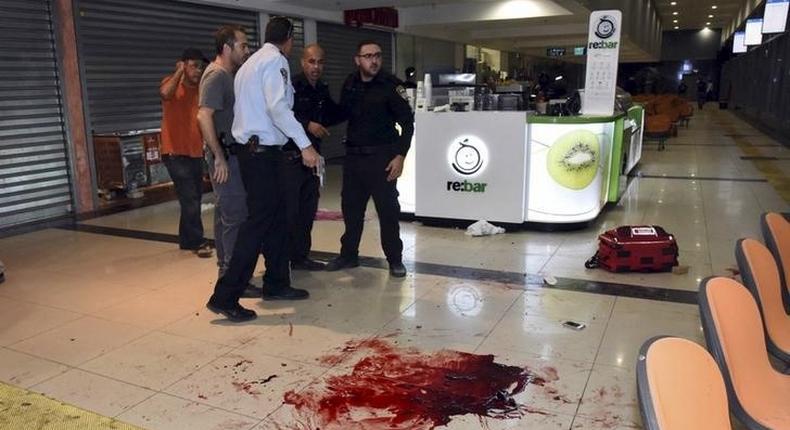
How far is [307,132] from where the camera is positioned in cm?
401

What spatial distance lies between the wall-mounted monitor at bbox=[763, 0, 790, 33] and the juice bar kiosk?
31.1 ft

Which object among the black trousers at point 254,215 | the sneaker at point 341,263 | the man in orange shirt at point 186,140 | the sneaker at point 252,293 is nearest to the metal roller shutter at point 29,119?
A: the man in orange shirt at point 186,140

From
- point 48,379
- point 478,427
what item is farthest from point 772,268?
point 48,379

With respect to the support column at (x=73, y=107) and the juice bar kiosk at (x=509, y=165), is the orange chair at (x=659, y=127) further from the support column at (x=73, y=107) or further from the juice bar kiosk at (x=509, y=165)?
the support column at (x=73, y=107)

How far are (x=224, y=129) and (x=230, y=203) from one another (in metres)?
0.43

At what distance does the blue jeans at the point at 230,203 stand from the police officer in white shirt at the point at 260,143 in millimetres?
196

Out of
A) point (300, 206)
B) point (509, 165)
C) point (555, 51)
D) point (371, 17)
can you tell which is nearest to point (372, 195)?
point (300, 206)

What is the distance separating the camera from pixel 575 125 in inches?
205

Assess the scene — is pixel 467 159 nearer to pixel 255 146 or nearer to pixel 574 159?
pixel 574 159

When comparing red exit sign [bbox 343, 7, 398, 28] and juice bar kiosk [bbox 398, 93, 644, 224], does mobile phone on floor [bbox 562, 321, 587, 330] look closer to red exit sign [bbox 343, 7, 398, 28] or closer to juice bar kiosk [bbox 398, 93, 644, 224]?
juice bar kiosk [bbox 398, 93, 644, 224]

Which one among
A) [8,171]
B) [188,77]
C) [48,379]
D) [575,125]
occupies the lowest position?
[48,379]

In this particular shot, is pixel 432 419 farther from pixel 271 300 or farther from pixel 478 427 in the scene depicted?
pixel 271 300

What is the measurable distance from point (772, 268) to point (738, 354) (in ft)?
2.06

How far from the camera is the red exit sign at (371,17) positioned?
34.2ft
